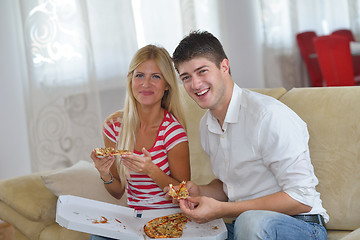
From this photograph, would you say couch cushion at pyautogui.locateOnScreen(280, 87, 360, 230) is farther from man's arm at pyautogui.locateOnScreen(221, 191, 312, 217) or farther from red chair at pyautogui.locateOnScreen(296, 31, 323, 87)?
red chair at pyautogui.locateOnScreen(296, 31, 323, 87)

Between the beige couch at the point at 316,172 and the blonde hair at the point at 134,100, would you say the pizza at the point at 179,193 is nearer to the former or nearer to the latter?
the blonde hair at the point at 134,100

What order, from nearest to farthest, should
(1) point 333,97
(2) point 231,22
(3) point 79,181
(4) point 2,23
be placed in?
(1) point 333,97, (3) point 79,181, (4) point 2,23, (2) point 231,22

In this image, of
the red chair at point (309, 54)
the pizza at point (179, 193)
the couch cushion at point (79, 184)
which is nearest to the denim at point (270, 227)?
the pizza at point (179, 193)

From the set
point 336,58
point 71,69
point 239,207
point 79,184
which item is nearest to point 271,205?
point 239,207

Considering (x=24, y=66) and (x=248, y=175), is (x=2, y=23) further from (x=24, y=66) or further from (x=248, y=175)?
(x=248, y=175)

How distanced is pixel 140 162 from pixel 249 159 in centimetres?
38

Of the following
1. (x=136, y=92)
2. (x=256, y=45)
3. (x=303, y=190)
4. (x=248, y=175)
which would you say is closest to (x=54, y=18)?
(x=136, y=92)

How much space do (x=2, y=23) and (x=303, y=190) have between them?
76.7 inches

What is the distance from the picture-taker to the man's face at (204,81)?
1.73 m

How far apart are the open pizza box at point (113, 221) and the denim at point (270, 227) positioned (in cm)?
9

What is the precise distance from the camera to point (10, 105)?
2.86 meters

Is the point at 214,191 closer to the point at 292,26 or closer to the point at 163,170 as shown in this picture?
the point at 163,170

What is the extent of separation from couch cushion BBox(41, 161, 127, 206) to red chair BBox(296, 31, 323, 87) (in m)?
3.42

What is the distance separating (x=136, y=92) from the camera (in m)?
2.02
